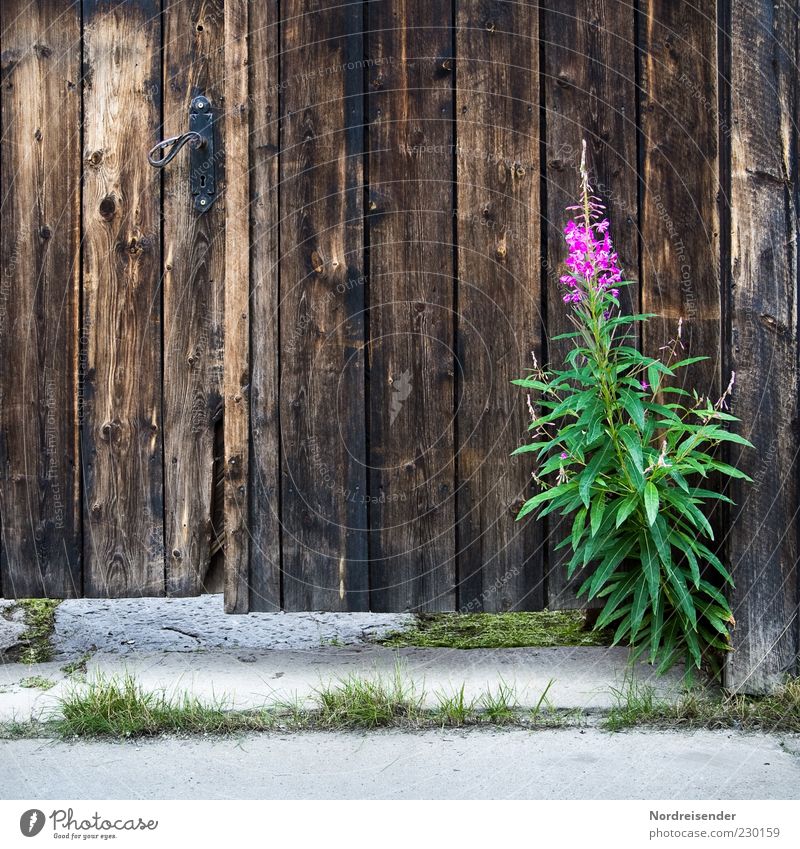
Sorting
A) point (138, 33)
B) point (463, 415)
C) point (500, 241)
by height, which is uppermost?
point (138, 33)

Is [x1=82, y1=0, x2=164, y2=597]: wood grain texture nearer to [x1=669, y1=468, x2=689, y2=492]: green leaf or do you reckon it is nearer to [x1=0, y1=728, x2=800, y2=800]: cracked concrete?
[x1=0, y1=728, x2=800, y2=800]: cracked concrete

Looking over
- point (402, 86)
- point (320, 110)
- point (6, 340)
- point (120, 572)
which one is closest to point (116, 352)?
point (6, 340)

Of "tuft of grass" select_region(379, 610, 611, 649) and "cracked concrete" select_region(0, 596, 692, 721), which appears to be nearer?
"cracked concrete" select_region(0, 596, 692, 721)

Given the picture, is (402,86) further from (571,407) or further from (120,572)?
(120,572)

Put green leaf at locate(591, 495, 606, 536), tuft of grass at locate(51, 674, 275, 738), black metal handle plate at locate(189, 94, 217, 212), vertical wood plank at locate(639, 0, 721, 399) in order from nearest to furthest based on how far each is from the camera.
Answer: green leaf at locate(591, 495, 606, 536)
tuft of grass at locate(51, 674, 275, 738)
vertical wood plank at locate(639, 0, 721, 399)
black metal handle plate at locate(189, 94, 217, 212)

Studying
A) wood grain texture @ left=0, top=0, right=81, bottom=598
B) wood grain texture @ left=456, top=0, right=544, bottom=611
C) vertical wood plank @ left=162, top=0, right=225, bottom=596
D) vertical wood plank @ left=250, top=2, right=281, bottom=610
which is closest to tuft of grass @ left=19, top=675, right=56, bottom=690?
wood grain texture @ left=0, top=0, right=81, bottom=598

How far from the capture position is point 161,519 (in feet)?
11.2

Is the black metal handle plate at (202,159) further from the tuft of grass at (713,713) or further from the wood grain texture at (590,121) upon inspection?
the tuft of grass at (713,713)

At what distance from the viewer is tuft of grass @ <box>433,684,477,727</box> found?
2867 millimetres

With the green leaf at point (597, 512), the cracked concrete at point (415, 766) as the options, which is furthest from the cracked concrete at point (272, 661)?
the green leaf at point (597, 512)

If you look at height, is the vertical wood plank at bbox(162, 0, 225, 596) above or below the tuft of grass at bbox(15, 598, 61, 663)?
above

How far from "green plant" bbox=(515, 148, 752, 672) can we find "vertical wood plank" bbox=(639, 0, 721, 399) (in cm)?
31

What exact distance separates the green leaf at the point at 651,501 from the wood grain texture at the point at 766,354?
1.39ft

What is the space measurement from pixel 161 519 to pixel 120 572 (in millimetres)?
236
